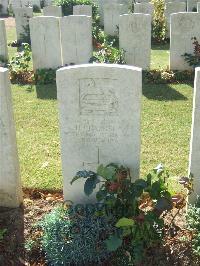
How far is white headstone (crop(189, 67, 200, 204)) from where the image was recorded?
3934 mm

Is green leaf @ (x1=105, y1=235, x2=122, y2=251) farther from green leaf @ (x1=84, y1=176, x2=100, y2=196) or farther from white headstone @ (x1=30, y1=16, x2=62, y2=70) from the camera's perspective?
white headstone @ (x1=30, y1=16, x2=62, y2=70)

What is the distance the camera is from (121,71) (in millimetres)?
3902

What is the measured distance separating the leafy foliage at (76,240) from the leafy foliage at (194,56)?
19.9 feet

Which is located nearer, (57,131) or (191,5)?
(57,131)

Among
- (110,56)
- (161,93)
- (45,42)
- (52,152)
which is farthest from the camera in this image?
(45,42)

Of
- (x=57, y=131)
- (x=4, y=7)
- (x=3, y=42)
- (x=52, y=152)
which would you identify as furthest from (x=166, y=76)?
(x=4, y=7)

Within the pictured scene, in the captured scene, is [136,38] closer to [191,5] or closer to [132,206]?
[132,206]

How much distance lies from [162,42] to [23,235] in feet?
33.0

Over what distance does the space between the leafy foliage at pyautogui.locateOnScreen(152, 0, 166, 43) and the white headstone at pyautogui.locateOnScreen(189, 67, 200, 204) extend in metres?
9.50

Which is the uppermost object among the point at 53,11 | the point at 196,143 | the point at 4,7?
the point at 4,7

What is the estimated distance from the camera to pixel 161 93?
27.8 feet

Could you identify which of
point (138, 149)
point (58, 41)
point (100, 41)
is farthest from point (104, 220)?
point (100, 41)

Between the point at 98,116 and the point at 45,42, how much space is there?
575 centimetres

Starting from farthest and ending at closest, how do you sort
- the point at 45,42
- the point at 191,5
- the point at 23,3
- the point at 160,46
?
the point at 23,3 < the point at 191,5 < the point at 160,46 < the point at 45,42
